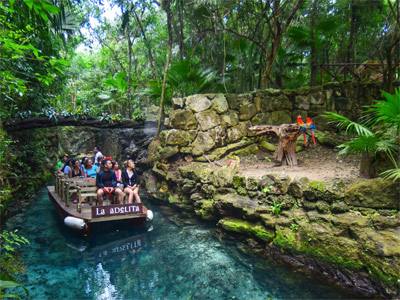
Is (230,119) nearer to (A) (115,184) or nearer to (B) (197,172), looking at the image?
(B) (197,172)

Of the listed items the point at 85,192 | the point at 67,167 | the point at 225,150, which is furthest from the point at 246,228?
the point at 67,167

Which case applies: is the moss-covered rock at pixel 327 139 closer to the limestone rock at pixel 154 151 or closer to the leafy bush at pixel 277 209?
the leafy bush at pixel 277 209

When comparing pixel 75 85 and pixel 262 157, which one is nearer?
pixel 262 157

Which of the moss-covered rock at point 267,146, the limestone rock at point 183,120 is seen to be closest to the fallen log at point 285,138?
the moss-covered rock at point 267,146

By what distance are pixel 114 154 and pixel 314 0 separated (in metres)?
13.1

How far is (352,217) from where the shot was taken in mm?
5191

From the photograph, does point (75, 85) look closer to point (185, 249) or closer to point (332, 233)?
point (185, 249)

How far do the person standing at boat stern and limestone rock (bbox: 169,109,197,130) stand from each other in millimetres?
3086

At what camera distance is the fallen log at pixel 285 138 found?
25.9ft

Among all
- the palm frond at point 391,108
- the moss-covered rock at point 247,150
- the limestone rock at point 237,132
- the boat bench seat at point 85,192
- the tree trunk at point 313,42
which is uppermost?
the tree trunk at point 313,42

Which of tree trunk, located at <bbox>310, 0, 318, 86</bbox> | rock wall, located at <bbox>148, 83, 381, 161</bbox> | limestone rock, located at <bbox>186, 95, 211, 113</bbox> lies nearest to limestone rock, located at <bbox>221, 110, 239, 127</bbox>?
rock wall, located at <bbox>148, 83, 381, 161</bbox>

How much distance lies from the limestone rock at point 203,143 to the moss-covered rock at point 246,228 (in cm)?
302

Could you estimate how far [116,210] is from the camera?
23.4 ft

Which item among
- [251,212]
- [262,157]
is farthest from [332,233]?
[262,157]
